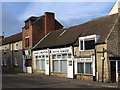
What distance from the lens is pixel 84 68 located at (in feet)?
80.5

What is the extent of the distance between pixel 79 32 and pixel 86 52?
13.6 feet

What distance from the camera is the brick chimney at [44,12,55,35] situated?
3659 centimetres

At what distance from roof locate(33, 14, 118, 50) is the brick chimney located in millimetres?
1563

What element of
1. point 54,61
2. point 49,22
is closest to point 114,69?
point 54,61

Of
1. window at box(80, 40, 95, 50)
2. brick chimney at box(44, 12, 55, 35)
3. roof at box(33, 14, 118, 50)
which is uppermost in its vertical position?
brick chimney at box(44, 12, 55, 35)

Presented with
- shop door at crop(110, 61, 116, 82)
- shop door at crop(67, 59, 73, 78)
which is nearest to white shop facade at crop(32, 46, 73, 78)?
shop door at crop(67, 59, 73, 78)

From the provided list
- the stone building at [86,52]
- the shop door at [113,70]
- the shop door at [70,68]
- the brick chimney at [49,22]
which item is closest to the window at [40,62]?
the stone building at [86,52]

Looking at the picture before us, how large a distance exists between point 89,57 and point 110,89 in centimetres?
658

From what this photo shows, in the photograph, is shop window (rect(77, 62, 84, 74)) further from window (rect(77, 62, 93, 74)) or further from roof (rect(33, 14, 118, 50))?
roof (rect(33, 14, 118, 50))

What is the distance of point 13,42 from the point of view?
42594 millimetres

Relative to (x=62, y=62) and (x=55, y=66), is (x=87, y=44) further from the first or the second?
(x=55, y=66)

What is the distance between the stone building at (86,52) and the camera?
2202 cm

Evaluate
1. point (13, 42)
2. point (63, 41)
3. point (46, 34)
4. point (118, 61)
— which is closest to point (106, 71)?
point (118, 61)

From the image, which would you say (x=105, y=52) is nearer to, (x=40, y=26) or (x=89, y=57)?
(x=89, y=57)
